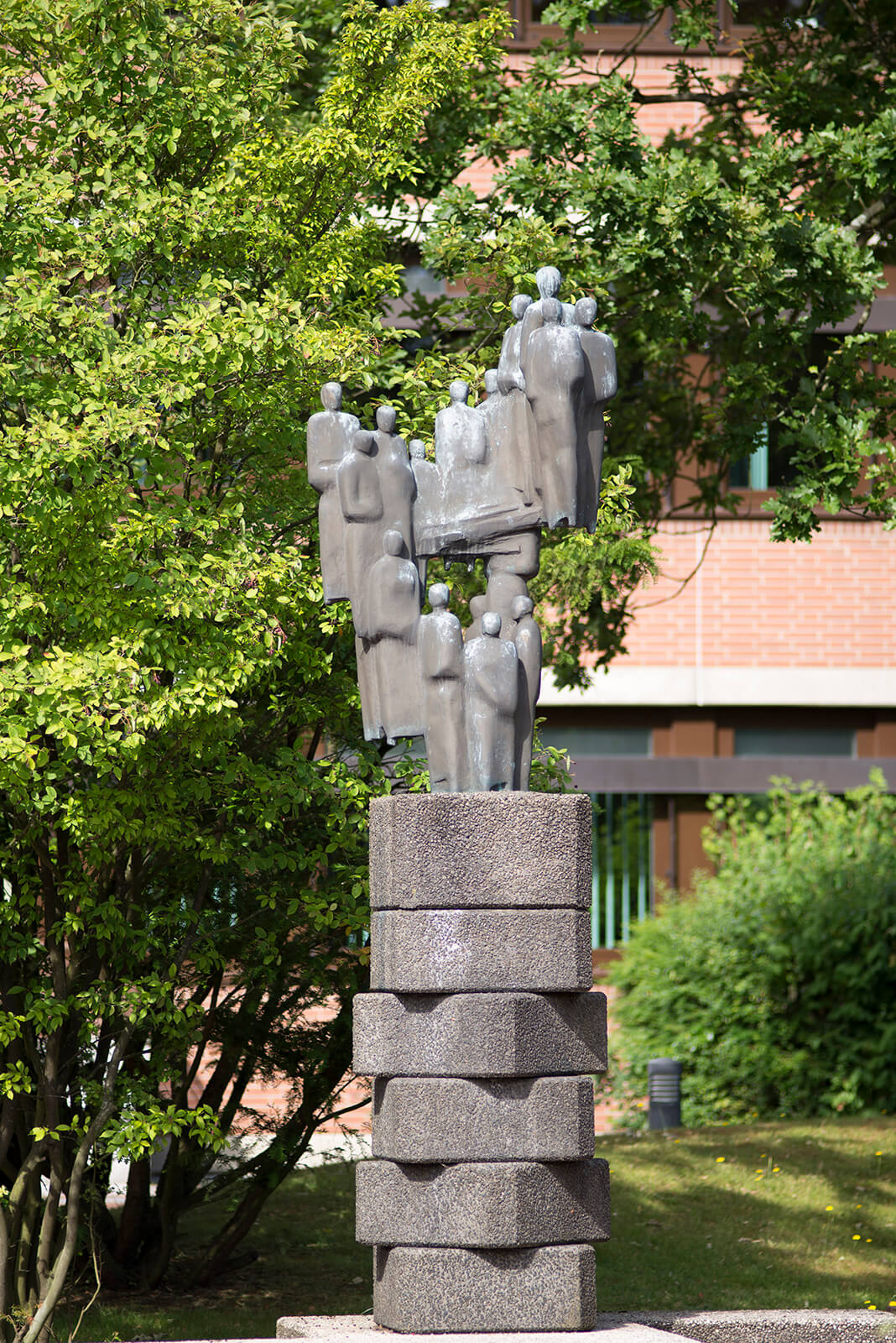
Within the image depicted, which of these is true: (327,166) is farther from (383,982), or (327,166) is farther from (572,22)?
(383,982)

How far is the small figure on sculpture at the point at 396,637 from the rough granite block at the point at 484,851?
1.55ft

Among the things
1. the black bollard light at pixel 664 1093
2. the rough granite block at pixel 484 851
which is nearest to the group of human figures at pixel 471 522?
the rough granite block at pixel 484 851

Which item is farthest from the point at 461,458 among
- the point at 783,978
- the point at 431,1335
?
the point at 783,978

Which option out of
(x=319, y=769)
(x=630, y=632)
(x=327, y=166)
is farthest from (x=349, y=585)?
(x=630, y=632)

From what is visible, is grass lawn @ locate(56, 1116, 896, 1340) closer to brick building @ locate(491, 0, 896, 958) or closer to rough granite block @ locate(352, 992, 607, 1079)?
rough granite block @ locate(352, 992, 607, 1079)

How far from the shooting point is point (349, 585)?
6.64 m

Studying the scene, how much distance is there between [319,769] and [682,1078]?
7.68 metres

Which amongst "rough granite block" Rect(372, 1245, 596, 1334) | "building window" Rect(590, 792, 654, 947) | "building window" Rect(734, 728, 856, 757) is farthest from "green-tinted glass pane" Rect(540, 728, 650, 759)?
"rough granite block" Rect(372, 1245, 596, 1334)

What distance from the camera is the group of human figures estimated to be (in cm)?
634

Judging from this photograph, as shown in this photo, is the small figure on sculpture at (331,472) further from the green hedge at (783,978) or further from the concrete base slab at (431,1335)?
the green hedge at (783,978)

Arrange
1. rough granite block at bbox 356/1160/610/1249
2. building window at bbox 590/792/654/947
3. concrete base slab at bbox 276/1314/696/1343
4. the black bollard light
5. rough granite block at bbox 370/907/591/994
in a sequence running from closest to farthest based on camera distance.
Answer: concrete base slab at bbox 276/1314/696/1343
rough granite block at bbox 356/1160/610/1249
rough granite block at bbox 370/907/591/994
the black bollard light
building window at bbox 590/792/654/947

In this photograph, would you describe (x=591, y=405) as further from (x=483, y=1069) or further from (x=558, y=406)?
(x=483, y=1069)

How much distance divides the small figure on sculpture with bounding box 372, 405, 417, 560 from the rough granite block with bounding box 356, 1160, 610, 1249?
7.87ft

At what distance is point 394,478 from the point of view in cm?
662
